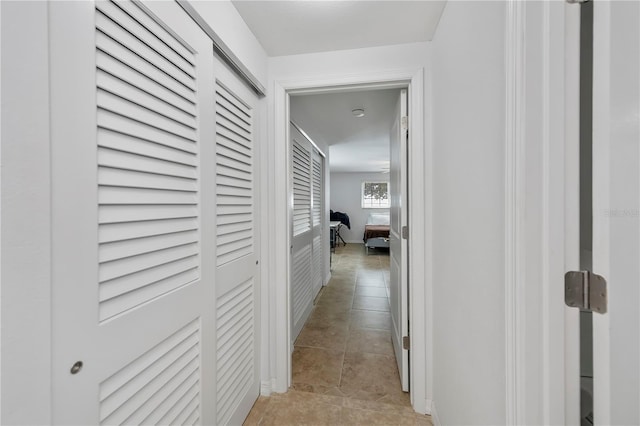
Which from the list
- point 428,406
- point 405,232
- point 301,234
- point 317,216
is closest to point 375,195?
point 317,216

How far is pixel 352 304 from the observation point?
11.1 ft

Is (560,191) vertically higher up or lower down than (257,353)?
higher up

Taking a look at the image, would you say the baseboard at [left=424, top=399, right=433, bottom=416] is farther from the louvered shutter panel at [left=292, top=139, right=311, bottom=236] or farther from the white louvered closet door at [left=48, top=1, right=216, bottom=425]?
the louvered shutter panel at [left=292, top=139, right=311, bottom=236]

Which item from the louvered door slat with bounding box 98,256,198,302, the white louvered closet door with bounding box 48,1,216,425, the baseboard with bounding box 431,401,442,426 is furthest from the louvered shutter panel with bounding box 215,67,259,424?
the baseboard with bounding box 431,401,442,426

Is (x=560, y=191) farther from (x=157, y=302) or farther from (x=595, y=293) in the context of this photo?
(x=157, y=302)

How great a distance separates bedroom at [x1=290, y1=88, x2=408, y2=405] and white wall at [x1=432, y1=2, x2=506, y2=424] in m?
0.62

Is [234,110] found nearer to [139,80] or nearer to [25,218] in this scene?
[139,80]

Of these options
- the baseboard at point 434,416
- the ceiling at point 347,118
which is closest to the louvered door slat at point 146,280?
the baseboard at point 434,416

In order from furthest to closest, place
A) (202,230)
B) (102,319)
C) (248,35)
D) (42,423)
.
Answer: (248,35) < (202,230) < (102,319) < (42,423)

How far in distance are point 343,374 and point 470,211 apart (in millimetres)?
1610

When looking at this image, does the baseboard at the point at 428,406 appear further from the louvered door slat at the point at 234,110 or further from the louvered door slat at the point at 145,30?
the louvered door slat at the point at 145,30

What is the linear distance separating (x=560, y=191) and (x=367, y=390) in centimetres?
175

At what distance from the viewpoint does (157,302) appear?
2.89 feet

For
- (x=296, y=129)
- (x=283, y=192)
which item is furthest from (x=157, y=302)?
(x=296, y=129)
